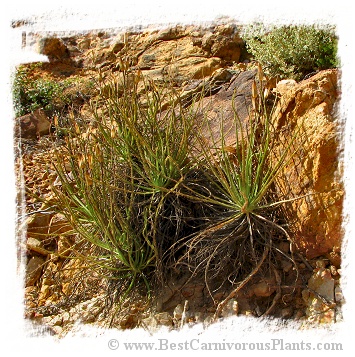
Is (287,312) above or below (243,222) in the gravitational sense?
below

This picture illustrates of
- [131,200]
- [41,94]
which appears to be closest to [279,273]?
[131,200]

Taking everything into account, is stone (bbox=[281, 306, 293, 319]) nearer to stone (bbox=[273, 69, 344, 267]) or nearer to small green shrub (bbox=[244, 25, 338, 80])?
stone (bbox=[273, 69, 344, 267])

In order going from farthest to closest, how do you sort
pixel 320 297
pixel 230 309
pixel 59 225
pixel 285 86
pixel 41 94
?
pixel 41 94 → pixel 59 225 → pixel 285 86 → pixel 230 309 → pixel 320 297

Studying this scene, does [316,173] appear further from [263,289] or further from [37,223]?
[37,223]

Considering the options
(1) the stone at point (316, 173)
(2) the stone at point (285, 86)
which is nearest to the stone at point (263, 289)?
(1) the stone at point (316, 173)

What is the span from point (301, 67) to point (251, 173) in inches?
48.9

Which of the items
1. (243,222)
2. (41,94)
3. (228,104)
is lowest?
(243,222)

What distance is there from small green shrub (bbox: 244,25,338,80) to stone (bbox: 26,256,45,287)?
2.05 m

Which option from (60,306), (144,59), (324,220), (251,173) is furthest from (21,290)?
(144,59)

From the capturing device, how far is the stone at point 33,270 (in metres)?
3.12

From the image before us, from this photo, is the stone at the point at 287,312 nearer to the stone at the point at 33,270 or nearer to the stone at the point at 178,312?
the stone at the point at 178,312

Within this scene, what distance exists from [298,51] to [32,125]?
7.82 feet

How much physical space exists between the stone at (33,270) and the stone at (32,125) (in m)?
1.39

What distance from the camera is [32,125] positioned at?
431 centimetres
